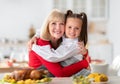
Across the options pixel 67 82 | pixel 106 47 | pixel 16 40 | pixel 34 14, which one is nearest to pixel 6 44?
pixel 16 40

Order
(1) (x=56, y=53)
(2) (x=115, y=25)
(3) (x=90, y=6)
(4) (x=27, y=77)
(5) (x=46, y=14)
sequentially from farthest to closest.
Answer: (5) (x=46, y=14) < (3) (x=90, y=6) < (2) (x=115, y=25) < (1) (x=56, y=53) < (4) (x=27, y=77)

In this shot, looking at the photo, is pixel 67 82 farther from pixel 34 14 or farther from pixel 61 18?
pixel 34 14

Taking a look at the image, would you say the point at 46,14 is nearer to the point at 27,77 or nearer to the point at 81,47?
the point at 81,47

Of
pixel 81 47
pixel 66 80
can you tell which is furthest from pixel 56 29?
pixel 66 80

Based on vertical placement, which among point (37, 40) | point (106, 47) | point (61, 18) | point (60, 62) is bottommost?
point (106, 47)

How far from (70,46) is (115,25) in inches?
155

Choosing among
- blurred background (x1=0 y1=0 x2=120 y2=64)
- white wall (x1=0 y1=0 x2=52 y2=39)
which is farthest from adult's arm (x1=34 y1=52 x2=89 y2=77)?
white wall (x1=0 y1=0 x2=52 y2=39)

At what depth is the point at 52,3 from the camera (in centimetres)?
617

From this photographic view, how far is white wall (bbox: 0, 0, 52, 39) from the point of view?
6406 mm

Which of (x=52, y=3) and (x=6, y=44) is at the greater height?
(x=52, y=3)

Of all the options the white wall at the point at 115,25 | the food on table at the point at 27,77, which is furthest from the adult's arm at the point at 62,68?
the white wall at the point at 115,25

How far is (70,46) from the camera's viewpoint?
84.8 inches

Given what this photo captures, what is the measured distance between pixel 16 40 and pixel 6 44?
0.31 meters

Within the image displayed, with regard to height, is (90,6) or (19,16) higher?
(90,6)
